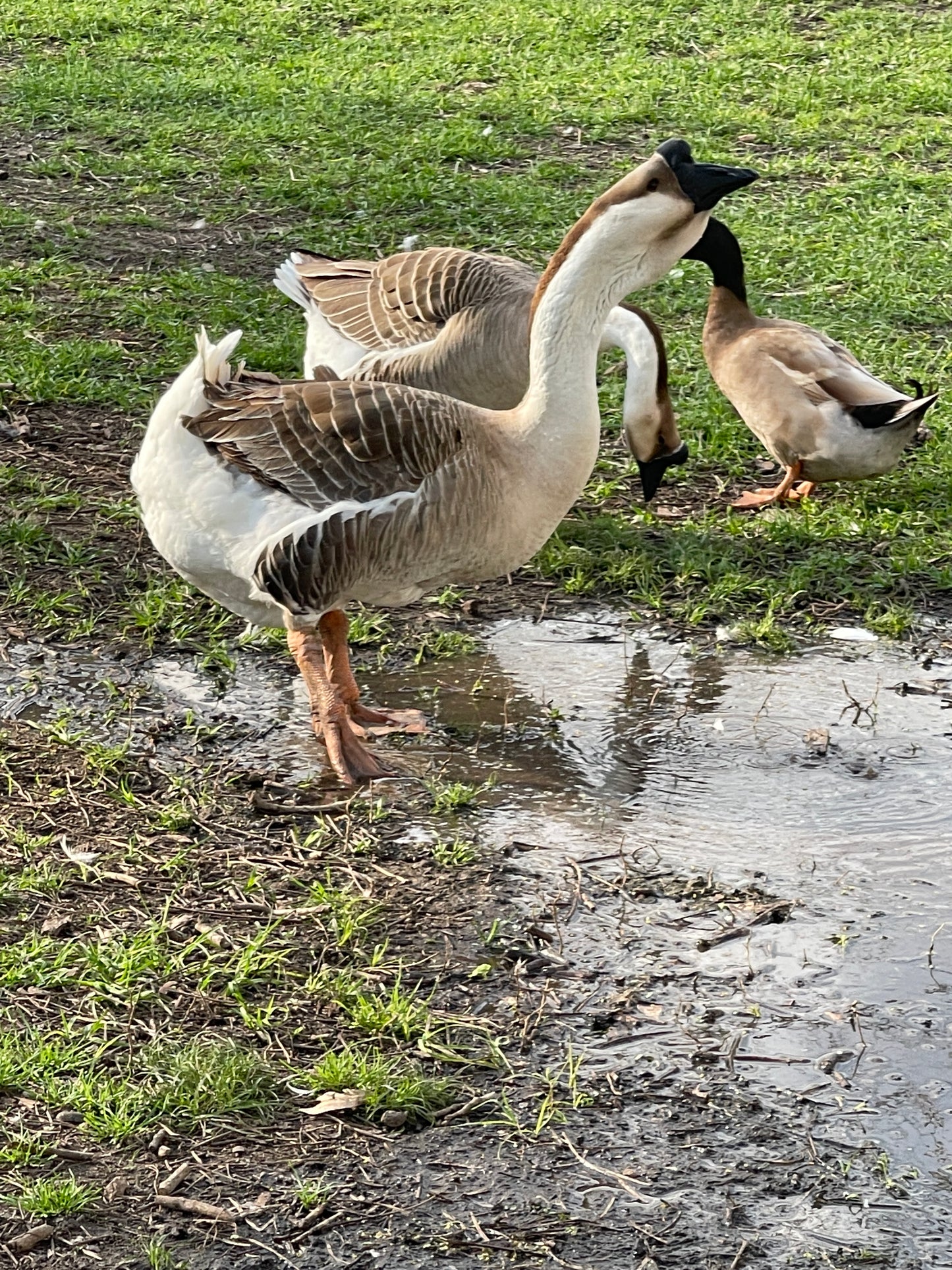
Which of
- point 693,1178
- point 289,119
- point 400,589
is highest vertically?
point 289,119

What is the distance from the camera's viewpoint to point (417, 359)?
558 cm

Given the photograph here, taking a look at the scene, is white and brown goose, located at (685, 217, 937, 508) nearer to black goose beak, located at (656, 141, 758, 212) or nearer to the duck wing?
the duck wing

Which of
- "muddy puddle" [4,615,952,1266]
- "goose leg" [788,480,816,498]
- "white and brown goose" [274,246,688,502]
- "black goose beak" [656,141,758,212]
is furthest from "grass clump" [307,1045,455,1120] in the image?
"goose leg" [788,480,816,498]

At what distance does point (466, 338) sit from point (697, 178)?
1539 millimetres

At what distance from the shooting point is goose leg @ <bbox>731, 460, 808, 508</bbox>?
5832 millimetres

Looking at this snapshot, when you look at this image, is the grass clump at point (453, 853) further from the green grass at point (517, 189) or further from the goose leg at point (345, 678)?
the green grass at point (517, 189)

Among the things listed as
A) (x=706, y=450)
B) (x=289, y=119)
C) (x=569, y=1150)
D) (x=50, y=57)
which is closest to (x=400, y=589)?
(x=569, y=1150)

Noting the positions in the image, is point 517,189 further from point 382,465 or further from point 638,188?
point 382,465

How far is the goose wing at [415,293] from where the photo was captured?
562 centimetres

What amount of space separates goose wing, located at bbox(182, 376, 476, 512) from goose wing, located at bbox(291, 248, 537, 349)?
138 centimetres

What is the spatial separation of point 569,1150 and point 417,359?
3.30 metres

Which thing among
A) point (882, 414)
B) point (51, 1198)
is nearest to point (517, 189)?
point (882, 414)

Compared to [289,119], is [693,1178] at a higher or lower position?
lower

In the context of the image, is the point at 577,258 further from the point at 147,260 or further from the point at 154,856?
the point at 147,260
